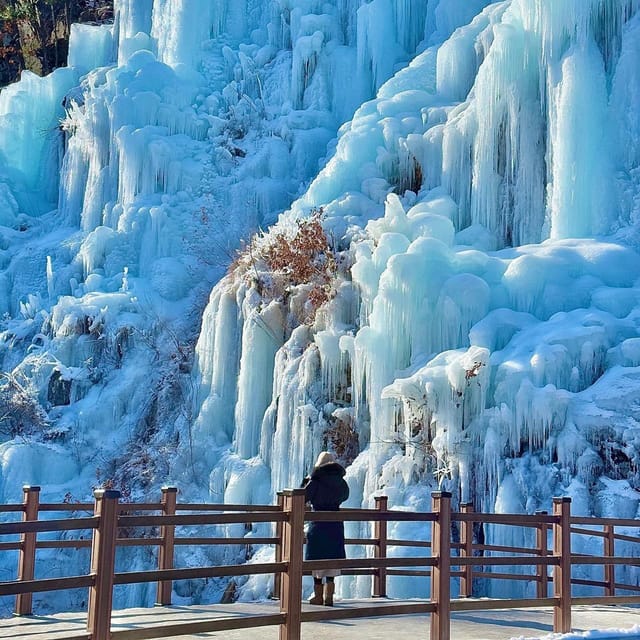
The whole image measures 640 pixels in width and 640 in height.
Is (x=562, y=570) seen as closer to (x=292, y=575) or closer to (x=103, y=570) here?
(x=292, y=575)

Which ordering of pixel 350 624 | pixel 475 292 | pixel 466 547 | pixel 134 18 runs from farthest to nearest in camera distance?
pixel 134 18 < pixel 475 292 < pixel 466 547 < pixel 350 624

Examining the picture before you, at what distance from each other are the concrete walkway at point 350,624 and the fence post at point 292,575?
4.61 ft

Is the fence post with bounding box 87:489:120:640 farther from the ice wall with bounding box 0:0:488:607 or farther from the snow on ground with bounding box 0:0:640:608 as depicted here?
the ice wall with bounding box 0:0:488:607

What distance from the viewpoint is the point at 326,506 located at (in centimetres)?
1014

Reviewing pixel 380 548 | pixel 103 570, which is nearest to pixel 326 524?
pixel 380 548

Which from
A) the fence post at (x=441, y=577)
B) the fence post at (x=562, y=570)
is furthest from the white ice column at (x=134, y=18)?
the fence post at (x=441, y=577)

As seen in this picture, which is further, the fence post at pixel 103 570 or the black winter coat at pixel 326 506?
the black winter coat at pixel 326 506

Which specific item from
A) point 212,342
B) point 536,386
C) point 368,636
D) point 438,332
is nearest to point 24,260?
point 212,342

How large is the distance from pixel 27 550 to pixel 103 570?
392 cm

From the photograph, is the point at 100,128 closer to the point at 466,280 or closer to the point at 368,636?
the point at 466,280

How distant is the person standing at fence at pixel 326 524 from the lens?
998 cm

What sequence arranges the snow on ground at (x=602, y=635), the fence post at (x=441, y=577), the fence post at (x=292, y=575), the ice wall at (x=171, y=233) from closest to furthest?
the fence post at (x=292, y=575), the fence post at (x=441, y=577), the snow on ground at (x=602, y=635), the ice wall at (x=171, y=233)

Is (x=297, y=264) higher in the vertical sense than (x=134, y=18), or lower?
lower

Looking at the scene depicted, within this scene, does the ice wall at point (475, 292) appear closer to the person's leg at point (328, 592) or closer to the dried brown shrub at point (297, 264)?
the dried brown shrub at point (297, 264)
